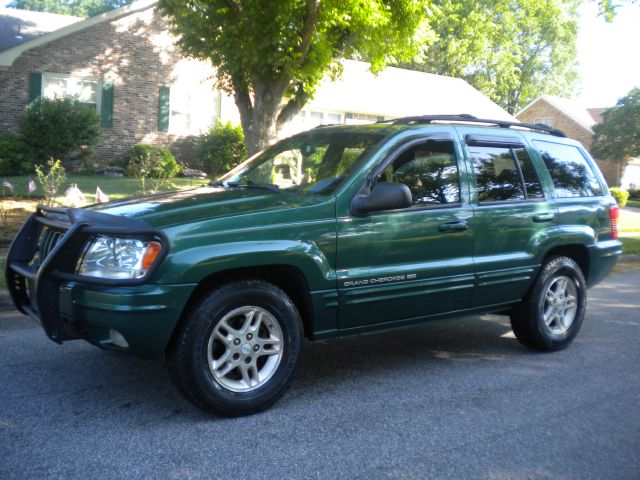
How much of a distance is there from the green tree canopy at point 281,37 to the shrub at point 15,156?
25.4 feet

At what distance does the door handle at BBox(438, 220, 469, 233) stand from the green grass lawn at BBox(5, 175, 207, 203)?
9584 millimetres

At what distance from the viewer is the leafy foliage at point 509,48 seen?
41062 mm

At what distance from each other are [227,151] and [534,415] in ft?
57.4

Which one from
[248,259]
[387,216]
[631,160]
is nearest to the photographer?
[248,259]

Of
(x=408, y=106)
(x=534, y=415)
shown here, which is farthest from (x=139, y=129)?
(x=534, y=415)

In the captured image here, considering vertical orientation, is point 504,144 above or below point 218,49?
below

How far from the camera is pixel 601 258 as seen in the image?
20.2 ft

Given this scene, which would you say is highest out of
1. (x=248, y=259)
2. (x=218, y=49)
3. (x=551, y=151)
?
(x=218, y=49)

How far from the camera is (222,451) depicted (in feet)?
11.8

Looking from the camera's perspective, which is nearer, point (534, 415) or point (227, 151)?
point (534, 415)

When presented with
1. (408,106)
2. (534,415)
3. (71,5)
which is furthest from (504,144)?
(71,5)

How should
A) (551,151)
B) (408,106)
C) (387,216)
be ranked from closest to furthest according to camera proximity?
(387,216), (551,151), (408,106)

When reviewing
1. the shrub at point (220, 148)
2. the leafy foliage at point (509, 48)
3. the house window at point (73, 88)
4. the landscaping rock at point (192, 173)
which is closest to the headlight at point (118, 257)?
the house window at point (73, 88)

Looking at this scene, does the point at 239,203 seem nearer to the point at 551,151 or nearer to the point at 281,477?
the point at 281,477
